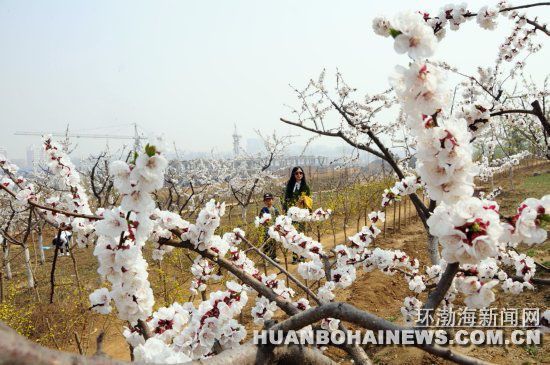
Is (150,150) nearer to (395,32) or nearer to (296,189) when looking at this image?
(395,32)

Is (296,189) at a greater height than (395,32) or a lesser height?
lesser

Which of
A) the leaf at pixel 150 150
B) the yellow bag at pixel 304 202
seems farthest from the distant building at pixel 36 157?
the yellow bag at pixel 304 202

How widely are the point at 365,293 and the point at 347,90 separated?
4.04 meters

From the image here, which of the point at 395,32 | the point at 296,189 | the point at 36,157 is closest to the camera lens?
the point at 395,32

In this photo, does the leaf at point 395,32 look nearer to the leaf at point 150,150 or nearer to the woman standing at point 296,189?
the leaf at point 150,150

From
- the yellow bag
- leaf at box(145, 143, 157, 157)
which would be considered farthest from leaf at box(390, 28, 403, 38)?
the yellow bag

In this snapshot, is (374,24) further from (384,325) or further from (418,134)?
(384,325)

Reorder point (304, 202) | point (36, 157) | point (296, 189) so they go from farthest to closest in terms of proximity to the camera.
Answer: point (36, 157) < point (296, 189) < point (304, 202)

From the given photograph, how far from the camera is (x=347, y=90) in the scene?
267 inches

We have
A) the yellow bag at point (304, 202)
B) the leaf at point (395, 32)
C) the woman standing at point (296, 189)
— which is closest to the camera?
the leaf at point (395, 32)

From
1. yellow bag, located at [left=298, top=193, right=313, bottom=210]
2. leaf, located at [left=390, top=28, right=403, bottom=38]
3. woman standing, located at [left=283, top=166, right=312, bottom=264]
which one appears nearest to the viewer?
leaf, located at [left=390, top=28, right=403, bottom=38]

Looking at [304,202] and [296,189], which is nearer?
[304,202]

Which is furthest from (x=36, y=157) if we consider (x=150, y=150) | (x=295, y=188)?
(x=150, y=150)

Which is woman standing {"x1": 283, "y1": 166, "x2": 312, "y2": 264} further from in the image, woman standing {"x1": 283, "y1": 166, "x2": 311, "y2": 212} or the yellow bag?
the yellow bag
